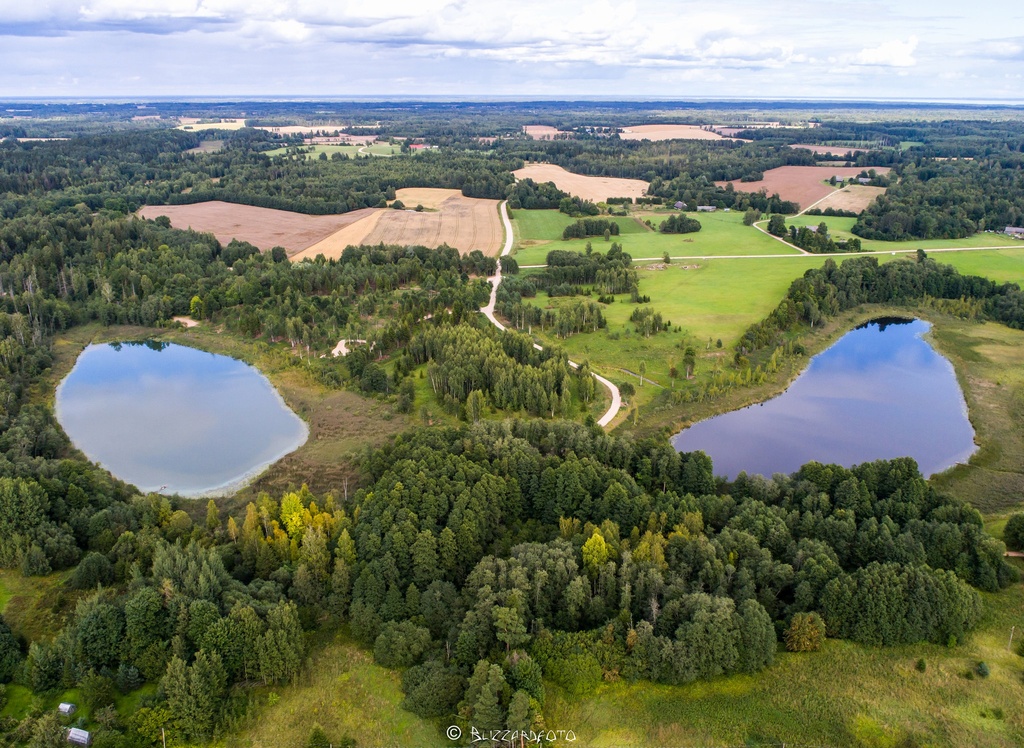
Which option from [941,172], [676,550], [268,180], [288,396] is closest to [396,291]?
[288,396]

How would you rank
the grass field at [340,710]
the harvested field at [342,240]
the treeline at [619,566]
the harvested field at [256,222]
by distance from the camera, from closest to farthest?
the grass field at [340,710] < the treeline at [619,566] < the harvested field at [342,240] < the harvested field at [256,222]

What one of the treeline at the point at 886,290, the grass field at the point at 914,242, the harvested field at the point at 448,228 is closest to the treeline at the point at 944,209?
the grass field at the point at 914,242

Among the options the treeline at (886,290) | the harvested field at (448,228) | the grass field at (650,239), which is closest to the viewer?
the treeline at (886,290)

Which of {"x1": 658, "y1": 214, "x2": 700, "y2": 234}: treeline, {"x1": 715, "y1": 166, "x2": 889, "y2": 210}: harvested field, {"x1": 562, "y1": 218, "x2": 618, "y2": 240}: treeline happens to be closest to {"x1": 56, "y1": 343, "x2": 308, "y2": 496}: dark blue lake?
{"x1": 562, "y1": 218, "x2": 618, "y2": 240}: treeline

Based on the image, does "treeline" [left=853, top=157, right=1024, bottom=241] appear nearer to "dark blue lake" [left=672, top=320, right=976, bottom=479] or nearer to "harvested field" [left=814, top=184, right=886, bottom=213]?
"harvested field" [left=814, top=184, right=886, bottom=213]

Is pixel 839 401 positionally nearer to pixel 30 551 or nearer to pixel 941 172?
pixel 30 551

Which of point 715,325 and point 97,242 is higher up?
point 97,242

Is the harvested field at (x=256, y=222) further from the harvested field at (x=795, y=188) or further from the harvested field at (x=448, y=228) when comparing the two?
the harvested field at (x=795, y=188)
